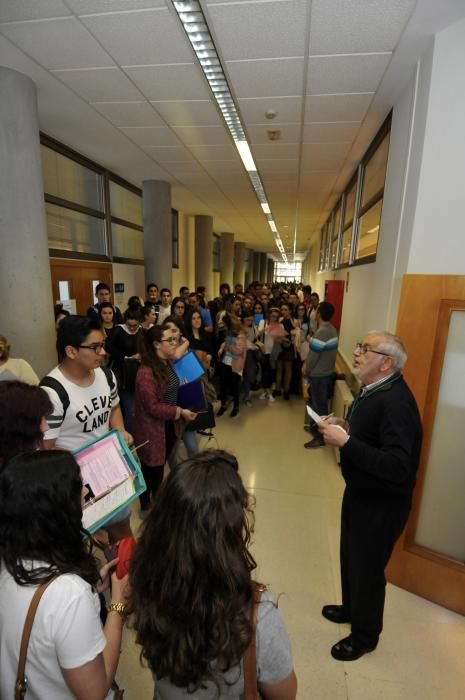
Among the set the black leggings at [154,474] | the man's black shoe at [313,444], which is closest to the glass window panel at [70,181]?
the black leggings at [154,474]

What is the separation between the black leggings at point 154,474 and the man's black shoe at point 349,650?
1509mm

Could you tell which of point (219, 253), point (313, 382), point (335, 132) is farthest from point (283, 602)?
point (219, 253)

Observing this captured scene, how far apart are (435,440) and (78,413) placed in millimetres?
2074

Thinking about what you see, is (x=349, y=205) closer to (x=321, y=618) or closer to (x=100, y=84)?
(x=100, y=84)

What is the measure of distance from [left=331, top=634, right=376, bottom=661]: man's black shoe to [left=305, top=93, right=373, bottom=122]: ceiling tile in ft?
13.4

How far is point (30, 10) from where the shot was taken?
219cm

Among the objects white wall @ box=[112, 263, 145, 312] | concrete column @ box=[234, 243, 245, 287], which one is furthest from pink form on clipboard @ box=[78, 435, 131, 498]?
concrete column @ box=[234, 243, 245, 287]

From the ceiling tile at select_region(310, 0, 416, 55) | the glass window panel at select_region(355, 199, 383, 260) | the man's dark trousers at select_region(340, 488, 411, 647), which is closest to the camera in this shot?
the man's dark trousers at select_region(340, 488, 411, 647)

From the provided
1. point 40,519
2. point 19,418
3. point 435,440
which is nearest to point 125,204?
point 19,418

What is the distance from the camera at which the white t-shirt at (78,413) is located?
5.56ft

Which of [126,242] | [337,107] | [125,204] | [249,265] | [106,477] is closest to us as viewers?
[106,477]

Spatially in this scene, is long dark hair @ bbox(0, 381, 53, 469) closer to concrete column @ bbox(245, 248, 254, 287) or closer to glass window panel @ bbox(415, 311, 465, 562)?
glass window panel @ bbox(415, 311, 465, 562)

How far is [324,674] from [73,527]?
5.39 ft

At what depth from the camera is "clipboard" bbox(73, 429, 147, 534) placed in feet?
4.90
